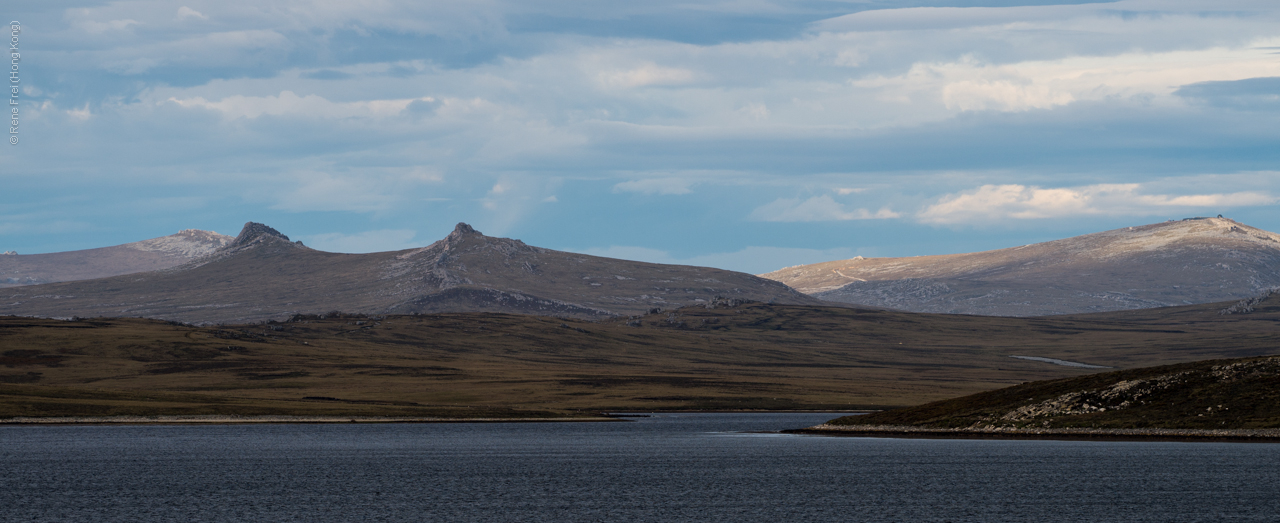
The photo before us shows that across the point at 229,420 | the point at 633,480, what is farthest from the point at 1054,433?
the point at 229,420

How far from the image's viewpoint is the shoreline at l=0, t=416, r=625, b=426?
168 metres

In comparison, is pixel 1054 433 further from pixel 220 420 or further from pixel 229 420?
pixel 220 420

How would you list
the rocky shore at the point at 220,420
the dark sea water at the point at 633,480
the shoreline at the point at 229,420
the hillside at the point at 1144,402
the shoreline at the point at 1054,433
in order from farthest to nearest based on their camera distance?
the rocky shore at the point at 220,420 < the shoreline at the point at 229,420 < the hillside at the point at 1144,402 < the shoreline at the point at 1054,433 < the dark sea water at the point at 633,480

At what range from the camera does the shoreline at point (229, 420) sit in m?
168

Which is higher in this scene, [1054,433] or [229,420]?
[1054,433]

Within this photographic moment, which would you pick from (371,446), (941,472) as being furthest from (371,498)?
(371,446)

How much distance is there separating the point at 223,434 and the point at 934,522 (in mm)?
114904

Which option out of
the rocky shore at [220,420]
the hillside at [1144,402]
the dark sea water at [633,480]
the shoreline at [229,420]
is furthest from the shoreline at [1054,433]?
the rocky shore at [220,420]

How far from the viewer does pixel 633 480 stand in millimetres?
94625

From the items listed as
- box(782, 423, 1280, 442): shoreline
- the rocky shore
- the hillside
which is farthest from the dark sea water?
the rocky shore

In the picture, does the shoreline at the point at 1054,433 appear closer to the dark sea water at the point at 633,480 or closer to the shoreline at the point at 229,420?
the dark sea water at the point at 633,480

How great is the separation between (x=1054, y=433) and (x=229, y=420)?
382 ft

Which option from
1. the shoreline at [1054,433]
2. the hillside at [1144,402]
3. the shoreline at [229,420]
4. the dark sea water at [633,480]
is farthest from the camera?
the shoreline at [229,420]

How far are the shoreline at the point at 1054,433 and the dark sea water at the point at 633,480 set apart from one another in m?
2.94
